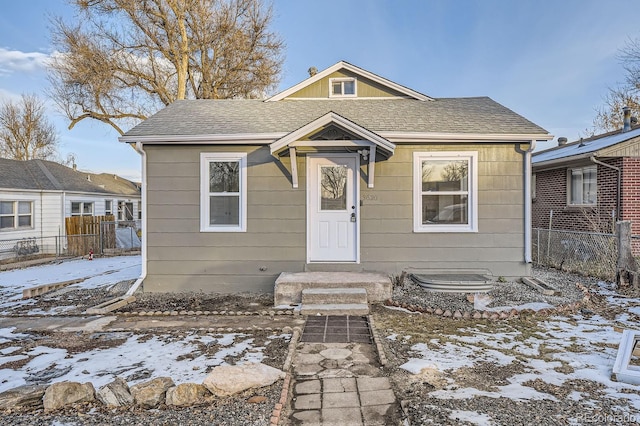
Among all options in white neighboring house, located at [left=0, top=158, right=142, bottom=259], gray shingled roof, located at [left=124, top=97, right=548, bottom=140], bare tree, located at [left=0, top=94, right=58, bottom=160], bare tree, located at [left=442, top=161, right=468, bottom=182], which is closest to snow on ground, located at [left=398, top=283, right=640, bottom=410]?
bare tree, located at [left=442, top=161, right=468, bottom=182]

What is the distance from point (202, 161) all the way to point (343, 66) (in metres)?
4.15

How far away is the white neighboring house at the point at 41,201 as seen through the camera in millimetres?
14125

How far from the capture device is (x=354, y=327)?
4.73m

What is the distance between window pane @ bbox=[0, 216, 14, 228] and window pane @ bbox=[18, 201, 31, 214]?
506 mm

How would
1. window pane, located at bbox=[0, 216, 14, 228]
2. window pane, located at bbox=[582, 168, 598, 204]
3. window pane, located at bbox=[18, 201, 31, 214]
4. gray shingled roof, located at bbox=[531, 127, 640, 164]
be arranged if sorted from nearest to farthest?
gray shingled roof, located at bbox=[531, 127, 640, 164] < window pane, located at bbox=[582, 168, 598, 204] < window pane, located at bbox=[0, 216, 14, 228] < window pane, located at bbox=[18, 201, 31, 214]

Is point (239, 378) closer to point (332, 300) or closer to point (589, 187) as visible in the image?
point (332, 300)

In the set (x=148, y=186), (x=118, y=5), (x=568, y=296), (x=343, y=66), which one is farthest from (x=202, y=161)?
(x=118, y=5)

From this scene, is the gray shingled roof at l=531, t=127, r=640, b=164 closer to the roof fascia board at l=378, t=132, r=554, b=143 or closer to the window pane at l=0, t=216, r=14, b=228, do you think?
the roof fascia board at l=378, t=132, r=554, b=143

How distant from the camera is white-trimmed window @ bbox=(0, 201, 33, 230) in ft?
46.0

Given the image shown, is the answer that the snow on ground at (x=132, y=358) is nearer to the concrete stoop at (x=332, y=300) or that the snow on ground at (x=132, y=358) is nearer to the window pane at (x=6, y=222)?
the concrete stoop at (x=332, y=300)

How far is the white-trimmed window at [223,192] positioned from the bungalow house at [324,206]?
2 centimetres

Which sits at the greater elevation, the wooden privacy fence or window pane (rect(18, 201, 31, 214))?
window pane (rect(18, 201, 31, 214))

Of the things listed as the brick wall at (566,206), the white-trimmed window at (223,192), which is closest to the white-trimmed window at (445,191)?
the white-trimmed window at (223,192)

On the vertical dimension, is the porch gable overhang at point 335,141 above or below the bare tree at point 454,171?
above
